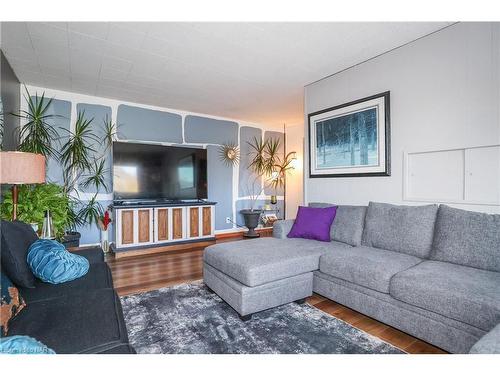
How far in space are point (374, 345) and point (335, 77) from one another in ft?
9.69

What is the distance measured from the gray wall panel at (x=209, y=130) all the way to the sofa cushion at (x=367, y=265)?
3.63 m

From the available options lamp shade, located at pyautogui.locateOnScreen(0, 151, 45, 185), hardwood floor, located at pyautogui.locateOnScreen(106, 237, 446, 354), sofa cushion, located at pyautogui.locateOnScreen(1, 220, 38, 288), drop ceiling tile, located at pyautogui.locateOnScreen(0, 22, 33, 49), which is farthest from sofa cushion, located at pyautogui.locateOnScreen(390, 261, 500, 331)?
drop ceiling tile, located at pyautogui.locateOnScreen(0, 22, 33, 49)

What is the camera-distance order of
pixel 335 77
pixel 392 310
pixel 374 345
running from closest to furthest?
pixel 374 345
pixel 392 310
pixel 335 77

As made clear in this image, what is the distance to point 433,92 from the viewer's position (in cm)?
240

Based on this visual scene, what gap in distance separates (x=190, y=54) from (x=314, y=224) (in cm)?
232

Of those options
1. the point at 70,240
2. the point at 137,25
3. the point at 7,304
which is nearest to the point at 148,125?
the point at 70,240

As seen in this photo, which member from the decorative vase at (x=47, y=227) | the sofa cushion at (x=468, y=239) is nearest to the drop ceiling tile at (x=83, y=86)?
the decorative vase at (x=47, y=227)

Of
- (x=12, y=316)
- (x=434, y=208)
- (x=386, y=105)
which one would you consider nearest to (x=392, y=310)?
(x=434, y=208)

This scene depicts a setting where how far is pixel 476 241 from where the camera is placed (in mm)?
1851

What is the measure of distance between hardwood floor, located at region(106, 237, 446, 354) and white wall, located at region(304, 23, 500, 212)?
127 centimetres

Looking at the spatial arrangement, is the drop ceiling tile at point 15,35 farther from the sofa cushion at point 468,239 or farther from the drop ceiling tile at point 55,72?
the sofa cushion at point 468,239

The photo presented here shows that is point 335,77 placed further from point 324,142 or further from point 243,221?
point 243,221

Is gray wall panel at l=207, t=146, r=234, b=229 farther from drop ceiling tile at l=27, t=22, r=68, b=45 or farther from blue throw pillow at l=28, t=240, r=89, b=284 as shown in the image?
blue throw pillow at l=28, t=240, r=89, b=284

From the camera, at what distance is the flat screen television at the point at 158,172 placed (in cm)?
409
